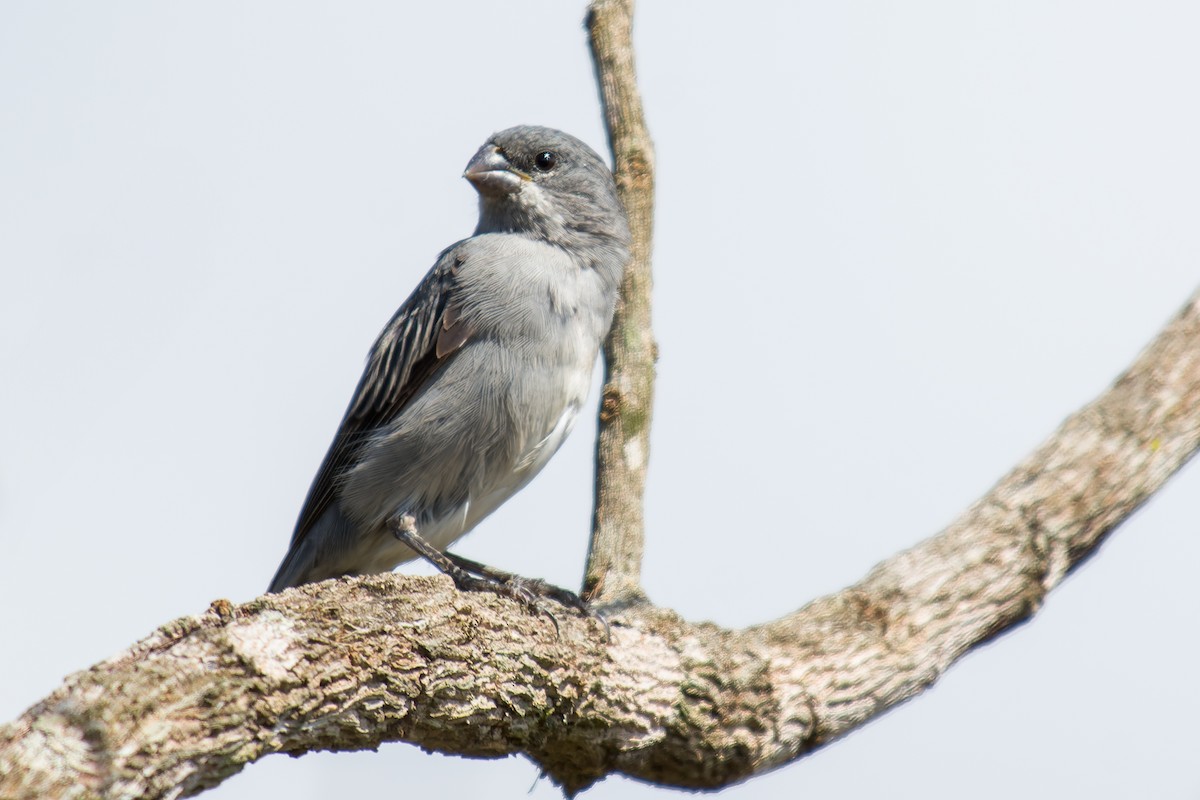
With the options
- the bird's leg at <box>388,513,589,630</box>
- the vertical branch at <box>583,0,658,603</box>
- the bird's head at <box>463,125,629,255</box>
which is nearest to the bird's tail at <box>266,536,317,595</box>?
the bird's leg at <box>388,513,589,630</box>

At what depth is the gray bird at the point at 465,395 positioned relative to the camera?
5.65m

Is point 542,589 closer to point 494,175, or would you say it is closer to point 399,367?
point 399,367

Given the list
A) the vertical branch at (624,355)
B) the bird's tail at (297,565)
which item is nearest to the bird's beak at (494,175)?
the vertical branch at (624,355)

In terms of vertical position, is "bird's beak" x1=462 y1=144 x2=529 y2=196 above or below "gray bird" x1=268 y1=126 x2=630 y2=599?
above

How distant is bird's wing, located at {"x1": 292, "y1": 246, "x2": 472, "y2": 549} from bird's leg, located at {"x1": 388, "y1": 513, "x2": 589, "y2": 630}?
1.74 feet

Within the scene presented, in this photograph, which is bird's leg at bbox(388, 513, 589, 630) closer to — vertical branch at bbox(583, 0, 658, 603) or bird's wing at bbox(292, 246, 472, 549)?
vertical branch at bbox(583, 0, 658, 603)

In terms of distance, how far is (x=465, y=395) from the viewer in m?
5.66

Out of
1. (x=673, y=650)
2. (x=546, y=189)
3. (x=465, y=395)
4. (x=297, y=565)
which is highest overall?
(x=546, y=189)

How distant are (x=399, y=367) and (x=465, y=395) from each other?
0.52 m

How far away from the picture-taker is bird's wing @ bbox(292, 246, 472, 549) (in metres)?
5.88

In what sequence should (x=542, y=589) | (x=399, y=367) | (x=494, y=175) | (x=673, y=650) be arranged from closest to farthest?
(x=673, y=650), (x=542, y=589), (x=399, y=367), (x=494, y=175)

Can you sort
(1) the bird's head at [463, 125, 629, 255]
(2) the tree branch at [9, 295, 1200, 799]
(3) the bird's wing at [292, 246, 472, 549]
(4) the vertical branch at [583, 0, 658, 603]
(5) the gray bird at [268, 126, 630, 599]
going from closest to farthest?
(2) the tree branch at [9, 295, 1200, 799], (4) the vertical branch at [583, 0, 658, 603], (5) the gray bird at [268, 126, 630, 599], (3) the bird's wing at [292, 246, 472, 549], (1) the bird's head at [463, 125, 629, 255]

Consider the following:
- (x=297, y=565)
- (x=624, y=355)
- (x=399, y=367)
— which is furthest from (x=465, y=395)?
(x=297, y=565)

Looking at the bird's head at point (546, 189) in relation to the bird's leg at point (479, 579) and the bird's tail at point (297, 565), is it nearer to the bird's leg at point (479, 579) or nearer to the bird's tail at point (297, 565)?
the bird's leg at point (479, 579)
